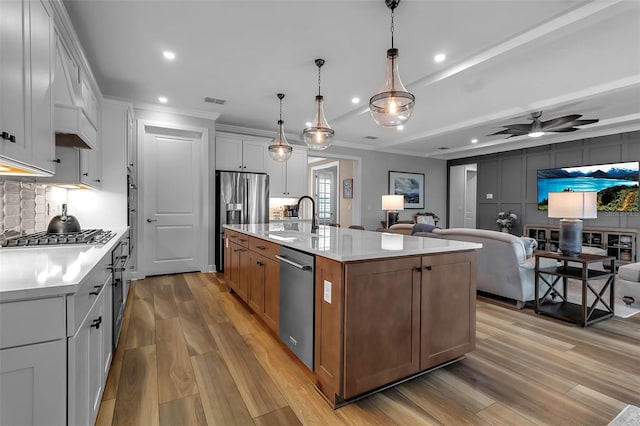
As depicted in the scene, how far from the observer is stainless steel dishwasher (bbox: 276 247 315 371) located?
1.95 metres

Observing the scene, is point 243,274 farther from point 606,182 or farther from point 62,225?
point 606,182

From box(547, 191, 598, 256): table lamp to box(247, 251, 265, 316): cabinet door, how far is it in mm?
3047

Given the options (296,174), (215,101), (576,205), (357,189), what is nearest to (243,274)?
(215,101)

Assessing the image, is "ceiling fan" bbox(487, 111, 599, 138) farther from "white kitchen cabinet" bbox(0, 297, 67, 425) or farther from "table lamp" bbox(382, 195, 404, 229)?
"white kitchen cabinet" bbox(0, 297, 67, 425)

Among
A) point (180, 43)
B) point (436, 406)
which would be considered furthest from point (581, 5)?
point (180, 43)

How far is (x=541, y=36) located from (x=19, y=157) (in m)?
3.85

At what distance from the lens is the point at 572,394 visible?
1.86 metres

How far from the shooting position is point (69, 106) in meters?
2.04

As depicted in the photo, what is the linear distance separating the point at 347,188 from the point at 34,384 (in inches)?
298

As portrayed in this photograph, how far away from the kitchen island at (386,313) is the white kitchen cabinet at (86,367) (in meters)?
1.12

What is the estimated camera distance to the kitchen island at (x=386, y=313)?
1688 mm

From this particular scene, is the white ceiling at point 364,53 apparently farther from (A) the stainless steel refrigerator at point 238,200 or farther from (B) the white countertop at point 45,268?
(B) the white countertop at point 45,268

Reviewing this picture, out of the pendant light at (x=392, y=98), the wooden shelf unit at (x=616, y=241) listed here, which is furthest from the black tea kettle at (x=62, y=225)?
the wooden shelf unit at (x=616, y=241)

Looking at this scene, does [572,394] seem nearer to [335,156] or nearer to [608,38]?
[608,38]
